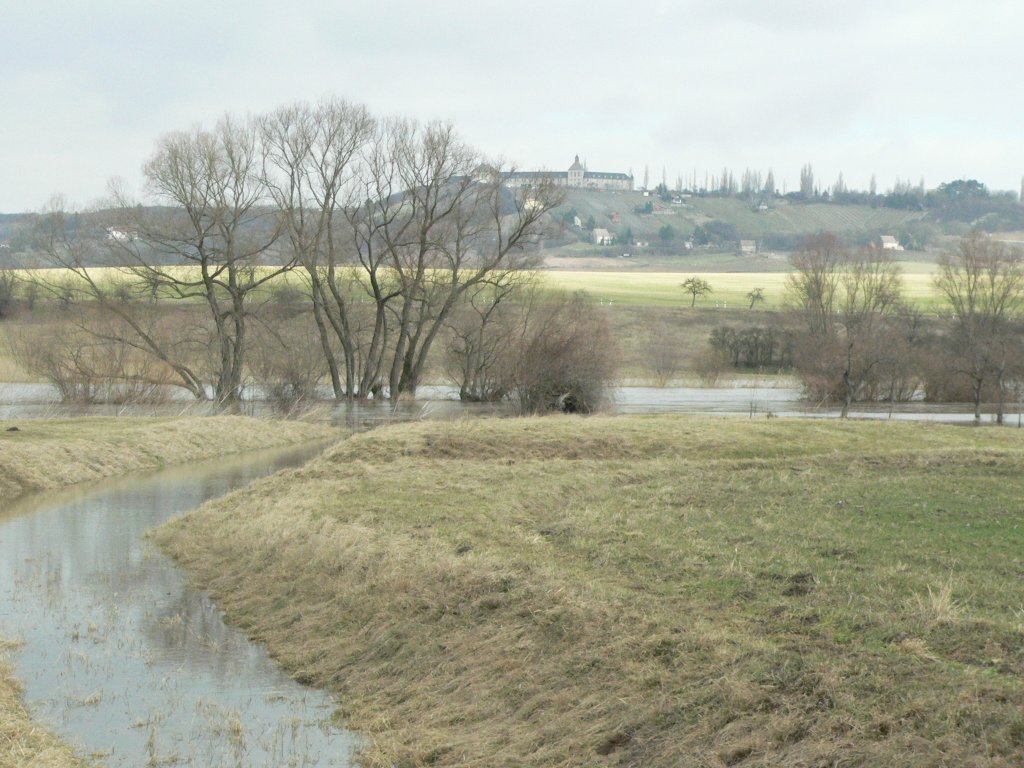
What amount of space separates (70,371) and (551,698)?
150 ft

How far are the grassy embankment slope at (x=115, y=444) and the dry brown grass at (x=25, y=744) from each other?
15.9 metres

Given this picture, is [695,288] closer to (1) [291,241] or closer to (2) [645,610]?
(1) [291,241]

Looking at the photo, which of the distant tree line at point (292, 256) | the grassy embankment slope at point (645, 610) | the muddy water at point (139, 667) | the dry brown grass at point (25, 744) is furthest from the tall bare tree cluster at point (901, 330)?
the dry brown grass at point (25, 744)

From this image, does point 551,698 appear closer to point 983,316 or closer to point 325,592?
point 325,592

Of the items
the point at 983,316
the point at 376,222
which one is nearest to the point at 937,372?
the point at 983,316

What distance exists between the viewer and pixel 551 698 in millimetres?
9992

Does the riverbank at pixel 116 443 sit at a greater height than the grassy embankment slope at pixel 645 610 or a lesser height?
lesser

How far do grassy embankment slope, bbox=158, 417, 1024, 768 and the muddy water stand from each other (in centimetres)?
52

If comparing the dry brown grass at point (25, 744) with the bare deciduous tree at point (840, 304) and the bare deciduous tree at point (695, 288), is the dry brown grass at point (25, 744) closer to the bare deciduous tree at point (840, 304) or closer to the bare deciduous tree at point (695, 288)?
the bare deciduous tree at point (840, 304)

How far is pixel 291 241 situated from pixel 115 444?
23437 mm

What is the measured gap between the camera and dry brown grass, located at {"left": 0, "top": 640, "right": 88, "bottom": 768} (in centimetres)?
929

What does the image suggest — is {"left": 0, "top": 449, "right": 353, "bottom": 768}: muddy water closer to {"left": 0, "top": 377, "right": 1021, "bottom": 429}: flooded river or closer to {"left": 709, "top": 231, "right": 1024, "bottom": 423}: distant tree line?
{"left": 0, "top": 377, "right": 1021, "bottom": 429}: flooded river

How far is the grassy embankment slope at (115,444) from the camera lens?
28.1 metres

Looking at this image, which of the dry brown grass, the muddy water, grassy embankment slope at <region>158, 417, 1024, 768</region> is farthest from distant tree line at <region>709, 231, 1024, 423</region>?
the dry brown grass
